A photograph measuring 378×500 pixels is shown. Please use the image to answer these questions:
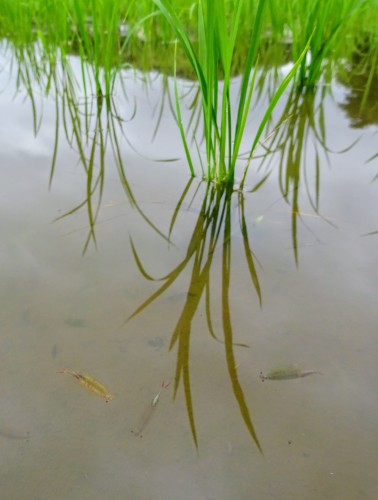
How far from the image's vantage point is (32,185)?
3.55 feet

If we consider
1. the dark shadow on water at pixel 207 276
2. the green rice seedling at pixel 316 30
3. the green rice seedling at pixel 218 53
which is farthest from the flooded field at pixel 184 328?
the green rice seedling at pixel 316 30

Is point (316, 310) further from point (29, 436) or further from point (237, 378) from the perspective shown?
point (29, 436)

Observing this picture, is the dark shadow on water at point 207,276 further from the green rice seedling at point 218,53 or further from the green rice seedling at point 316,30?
the green rice seedling at point 316,30

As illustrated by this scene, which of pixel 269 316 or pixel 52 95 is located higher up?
pixel 52 95

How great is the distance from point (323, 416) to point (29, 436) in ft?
1.14

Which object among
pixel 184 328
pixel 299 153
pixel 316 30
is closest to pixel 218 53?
pixel 299 153

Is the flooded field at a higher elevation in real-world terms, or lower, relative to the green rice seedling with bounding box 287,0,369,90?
lower

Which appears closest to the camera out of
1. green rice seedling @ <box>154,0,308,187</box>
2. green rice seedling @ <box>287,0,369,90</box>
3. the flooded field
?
the flooded field

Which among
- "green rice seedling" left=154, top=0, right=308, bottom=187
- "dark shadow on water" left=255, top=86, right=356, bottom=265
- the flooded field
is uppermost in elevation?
"green rice seedling" left=154, top=0, right=308, bottom=187

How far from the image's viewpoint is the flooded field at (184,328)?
0.52 m

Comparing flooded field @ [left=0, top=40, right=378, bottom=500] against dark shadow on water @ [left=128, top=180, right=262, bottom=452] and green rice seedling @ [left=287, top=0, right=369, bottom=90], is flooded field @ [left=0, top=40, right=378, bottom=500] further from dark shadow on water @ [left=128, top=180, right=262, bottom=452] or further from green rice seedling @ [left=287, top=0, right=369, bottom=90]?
green rice seedling @ [left=287, top=0, right=369, bottom=90]

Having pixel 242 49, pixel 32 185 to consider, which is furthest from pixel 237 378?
pixel 242 49

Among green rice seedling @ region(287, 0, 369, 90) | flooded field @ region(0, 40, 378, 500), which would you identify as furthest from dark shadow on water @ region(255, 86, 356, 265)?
green rice seedling @ region(287, 0, 369, 90)

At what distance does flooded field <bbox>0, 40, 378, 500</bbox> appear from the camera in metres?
0.52
